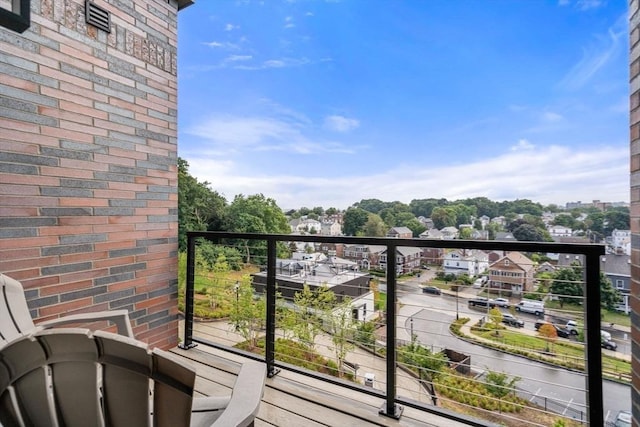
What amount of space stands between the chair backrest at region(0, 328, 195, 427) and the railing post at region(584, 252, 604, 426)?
1700 millimetres

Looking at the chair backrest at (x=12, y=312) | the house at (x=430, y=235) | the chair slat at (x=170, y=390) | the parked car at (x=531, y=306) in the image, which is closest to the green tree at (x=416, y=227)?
the house at (x=430, y=235)

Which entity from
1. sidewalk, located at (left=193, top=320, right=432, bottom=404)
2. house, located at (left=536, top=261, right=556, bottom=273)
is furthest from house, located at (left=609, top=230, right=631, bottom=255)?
sidewalk, located at (left=193, top=320, right=432, bottom=404)

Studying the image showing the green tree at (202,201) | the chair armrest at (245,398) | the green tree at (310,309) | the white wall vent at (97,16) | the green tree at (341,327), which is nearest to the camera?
the chair armrest at (245,398)

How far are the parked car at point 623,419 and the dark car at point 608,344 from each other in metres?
0.34

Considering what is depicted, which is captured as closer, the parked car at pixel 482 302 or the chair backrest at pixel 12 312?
the chair backrest at pixel 12 312

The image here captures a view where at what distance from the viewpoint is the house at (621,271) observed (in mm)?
1420

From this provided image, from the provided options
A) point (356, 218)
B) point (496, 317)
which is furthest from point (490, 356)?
point (356, 218)

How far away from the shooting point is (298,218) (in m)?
6.84

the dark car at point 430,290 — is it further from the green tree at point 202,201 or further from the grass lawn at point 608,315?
the green tree at point 202,201

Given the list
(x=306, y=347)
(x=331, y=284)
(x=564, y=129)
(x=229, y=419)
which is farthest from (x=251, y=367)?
(x=564, y=129)

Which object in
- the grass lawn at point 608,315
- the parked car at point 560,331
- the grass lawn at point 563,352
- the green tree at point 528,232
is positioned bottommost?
the grass lawn at point 563,352

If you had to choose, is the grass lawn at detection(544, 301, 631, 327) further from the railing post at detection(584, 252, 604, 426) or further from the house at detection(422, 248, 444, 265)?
the house at detection(422, 248, 444, 265)

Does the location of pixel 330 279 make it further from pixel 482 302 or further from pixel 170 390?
pixel 170 390

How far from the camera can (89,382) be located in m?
0.77
